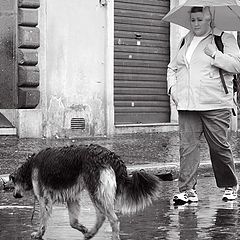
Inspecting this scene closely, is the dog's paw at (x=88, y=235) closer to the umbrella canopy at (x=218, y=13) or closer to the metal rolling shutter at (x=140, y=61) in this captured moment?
the umbrella canopy at (x=218, y=13)

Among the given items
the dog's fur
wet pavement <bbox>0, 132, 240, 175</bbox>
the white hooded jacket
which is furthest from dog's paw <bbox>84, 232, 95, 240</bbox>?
wet pavement <bbox>0, 132, 240, 175</bbox>

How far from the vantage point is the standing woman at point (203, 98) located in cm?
900

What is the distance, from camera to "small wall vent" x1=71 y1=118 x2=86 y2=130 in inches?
725

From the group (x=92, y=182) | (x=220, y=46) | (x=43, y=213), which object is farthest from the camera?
(x=220, y=46)

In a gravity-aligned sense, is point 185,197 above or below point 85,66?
below

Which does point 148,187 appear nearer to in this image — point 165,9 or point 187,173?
point 187,173

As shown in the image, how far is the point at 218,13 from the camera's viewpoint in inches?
367

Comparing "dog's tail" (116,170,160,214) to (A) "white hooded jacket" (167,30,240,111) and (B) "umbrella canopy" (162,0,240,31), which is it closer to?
(A) "white hooded jacket" (167,30,240,111)

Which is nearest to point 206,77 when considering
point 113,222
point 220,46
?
point 220,46

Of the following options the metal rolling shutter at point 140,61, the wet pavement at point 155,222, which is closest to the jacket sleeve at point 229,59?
the wet pavement at point 155,222

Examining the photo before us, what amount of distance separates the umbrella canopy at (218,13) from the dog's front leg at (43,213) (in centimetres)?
293

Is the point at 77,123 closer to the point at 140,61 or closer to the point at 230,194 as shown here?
the point at 140,61

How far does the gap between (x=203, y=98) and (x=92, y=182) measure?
8.71 ft

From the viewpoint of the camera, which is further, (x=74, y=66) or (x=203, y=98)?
(x=74, y=66)
